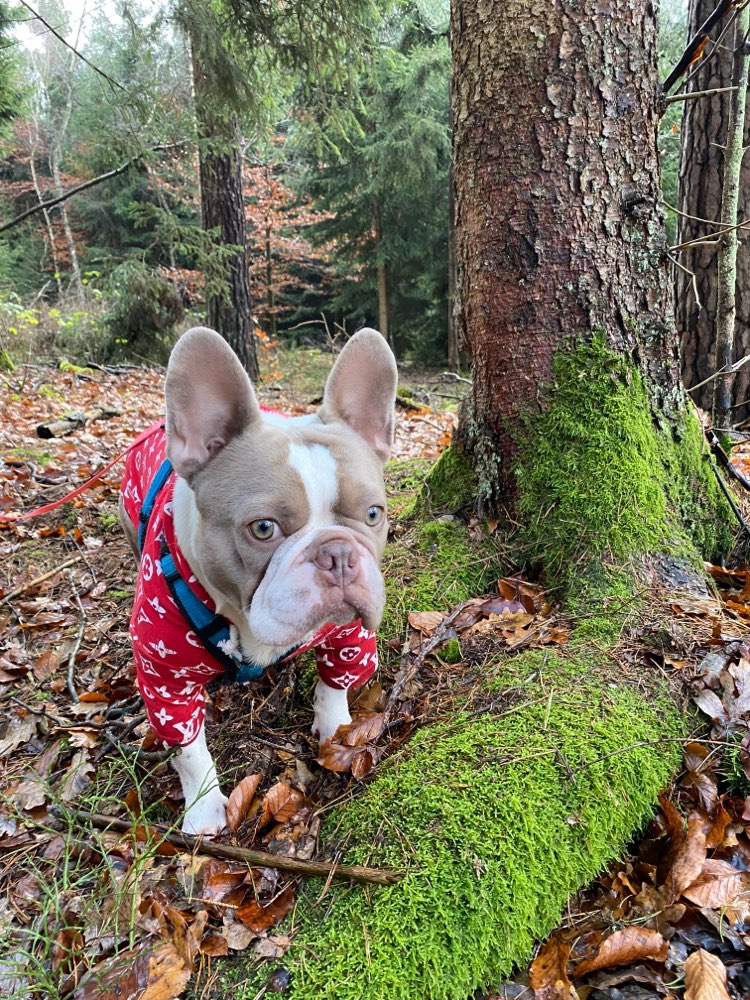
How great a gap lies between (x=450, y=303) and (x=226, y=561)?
55.2 ft

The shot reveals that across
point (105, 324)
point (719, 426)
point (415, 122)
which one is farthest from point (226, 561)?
point (415, 122)

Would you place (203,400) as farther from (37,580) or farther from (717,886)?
(37,580)

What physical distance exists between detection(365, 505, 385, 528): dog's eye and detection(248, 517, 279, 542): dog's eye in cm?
36

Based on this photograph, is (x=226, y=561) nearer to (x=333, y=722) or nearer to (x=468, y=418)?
(x=333, y=722)

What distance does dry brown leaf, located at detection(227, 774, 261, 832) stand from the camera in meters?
2.24

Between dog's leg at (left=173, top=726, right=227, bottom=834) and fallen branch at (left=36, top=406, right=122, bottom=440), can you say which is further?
fallen branch at (left=36, top=406, right=122, bottom=440)

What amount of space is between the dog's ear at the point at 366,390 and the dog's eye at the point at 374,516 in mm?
356

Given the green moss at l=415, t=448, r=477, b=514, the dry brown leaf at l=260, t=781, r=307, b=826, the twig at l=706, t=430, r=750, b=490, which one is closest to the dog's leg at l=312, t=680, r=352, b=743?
the dry brown leaf at l=260, t=781, r=307, b=826

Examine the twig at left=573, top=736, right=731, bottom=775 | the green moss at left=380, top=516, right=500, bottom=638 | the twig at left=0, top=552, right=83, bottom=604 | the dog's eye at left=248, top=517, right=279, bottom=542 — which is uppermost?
the dog's eye at left=248, top=517, right=279, bottom=542

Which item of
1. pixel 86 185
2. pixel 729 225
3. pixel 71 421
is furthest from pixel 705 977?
pixel 86 185

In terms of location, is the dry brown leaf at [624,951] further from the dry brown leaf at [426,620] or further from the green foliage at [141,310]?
the green foliage at [141,310]

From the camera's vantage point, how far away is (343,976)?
1674 millimetres

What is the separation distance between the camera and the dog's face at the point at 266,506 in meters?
1.96

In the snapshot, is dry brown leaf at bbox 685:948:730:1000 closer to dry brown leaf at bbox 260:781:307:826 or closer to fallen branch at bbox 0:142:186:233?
dry brown leaf at bbox 260:781:307:826
